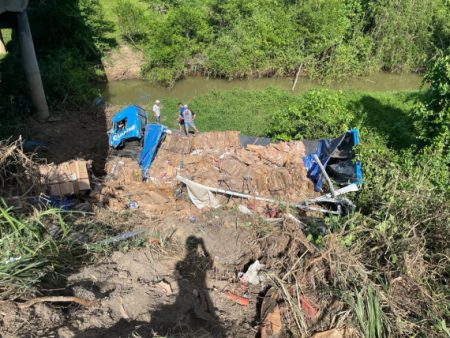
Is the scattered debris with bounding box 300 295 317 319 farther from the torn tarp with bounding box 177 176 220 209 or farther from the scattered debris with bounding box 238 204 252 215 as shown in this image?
the torn tarp with bounding box 177 176 220 209

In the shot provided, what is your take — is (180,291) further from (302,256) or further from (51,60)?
(51,60)

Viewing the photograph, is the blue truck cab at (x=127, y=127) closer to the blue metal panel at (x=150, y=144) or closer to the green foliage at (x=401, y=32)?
the blue metal panel at (x=150, y=144)

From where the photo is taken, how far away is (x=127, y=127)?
1084cm

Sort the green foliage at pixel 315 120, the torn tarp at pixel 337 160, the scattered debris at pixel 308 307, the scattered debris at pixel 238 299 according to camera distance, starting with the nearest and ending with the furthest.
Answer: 1. the scattered debris at pixel 308 307
2. the scattered debris at pixel 238 299
3. the torn tarp at pixel 337 160
4. the green foliage at pixel 315 120

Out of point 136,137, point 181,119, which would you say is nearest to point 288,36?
point 181,119

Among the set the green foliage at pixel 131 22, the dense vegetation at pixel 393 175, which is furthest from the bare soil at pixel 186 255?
the green foliage at pixel 131 22

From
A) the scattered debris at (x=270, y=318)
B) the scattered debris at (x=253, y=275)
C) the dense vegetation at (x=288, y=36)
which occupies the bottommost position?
the scattered debris at (x=253, y=275)

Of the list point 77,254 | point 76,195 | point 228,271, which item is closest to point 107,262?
point 77,254

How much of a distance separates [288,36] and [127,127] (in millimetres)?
10413

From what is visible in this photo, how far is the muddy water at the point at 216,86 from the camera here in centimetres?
1606

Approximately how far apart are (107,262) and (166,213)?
3037mm

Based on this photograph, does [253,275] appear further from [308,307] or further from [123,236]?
[123,236]

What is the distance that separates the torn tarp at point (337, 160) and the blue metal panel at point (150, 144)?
3848 mm

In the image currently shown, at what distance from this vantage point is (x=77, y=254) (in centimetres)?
518
